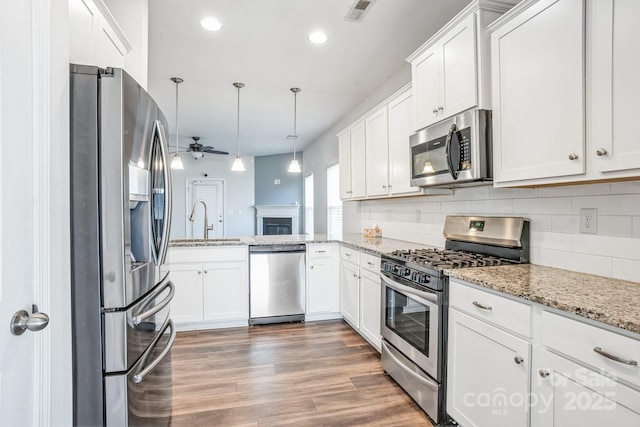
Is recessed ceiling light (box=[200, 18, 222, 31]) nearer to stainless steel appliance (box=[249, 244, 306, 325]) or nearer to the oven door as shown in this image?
stainless steel appliance (box=[249, 244, 306, 325])

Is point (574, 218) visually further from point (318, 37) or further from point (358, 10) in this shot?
point (318, 37)

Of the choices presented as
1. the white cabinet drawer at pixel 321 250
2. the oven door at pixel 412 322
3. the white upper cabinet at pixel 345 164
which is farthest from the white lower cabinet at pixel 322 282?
the oven door at pixel 412 322

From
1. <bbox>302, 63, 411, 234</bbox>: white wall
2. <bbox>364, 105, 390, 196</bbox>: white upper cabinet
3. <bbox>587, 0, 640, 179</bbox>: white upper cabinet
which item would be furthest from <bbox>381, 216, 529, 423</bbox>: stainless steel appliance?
<bbox>302, 63, 411, 234</bbox>: white wall

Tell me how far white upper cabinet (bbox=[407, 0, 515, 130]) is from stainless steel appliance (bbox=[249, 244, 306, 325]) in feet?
6.15

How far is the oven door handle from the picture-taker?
193cm

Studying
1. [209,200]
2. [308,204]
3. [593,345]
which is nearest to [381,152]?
[593,345]

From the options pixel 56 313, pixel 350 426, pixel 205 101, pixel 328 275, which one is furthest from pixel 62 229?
pixel 205 101

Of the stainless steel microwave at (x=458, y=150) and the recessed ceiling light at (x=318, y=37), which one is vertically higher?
the recessed ceiling light at (x=318, y=37)

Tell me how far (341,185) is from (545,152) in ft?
9.80

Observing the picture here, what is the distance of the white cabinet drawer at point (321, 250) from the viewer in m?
3.69

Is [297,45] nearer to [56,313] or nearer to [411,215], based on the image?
[411,215]

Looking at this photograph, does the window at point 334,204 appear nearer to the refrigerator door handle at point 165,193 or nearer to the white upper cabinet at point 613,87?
the refrigerator door handle at point 165,193

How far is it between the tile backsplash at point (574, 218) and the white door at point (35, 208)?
2.30 m

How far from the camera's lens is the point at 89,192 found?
1.24 meters
